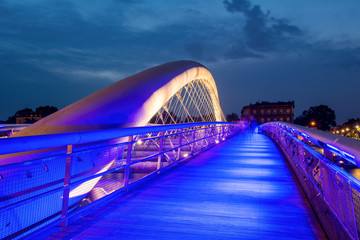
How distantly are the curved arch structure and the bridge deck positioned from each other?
405 centimetres

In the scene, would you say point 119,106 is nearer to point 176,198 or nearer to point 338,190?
point 176,198

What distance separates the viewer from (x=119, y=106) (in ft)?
29.9

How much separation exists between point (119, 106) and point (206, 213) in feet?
21.6

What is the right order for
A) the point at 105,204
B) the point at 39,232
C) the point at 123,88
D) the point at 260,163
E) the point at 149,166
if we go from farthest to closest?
the point at 149,166 → the point at 123,88 → the point at 260,163 → the point at 105,204 → the point at 39,232

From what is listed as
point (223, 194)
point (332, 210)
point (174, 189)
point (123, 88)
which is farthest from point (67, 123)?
point (332, 210)

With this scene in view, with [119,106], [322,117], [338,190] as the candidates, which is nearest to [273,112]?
[322,117]

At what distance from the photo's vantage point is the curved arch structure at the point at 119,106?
7809 millimetres

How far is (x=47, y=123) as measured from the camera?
7.89m

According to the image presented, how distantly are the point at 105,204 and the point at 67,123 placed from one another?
5.06 meters

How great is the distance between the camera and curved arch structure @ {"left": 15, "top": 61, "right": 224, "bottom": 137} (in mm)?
Answer: 7809

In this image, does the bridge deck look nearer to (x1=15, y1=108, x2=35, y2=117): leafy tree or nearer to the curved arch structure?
the curved arch structure

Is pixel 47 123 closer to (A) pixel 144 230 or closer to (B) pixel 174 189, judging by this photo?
(B) pixel 174 189

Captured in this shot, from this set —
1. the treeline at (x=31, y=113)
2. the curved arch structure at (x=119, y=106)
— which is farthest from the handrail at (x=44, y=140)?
the treeline at (x=31, y=113)

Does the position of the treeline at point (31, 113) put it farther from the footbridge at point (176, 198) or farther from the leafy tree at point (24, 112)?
the footbridge at point (176, 198)
